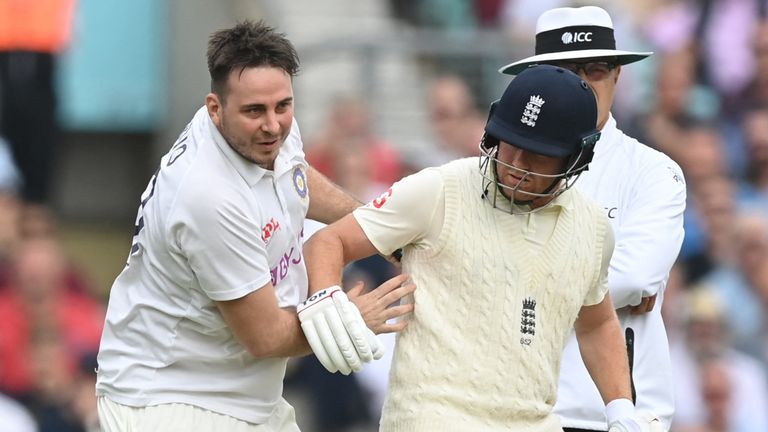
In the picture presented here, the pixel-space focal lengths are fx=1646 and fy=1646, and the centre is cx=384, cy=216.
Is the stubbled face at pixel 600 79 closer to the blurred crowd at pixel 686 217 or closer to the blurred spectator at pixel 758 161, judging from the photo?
the blurred crowd at pixel 686 217

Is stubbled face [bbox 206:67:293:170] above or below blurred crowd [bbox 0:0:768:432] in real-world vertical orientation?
above

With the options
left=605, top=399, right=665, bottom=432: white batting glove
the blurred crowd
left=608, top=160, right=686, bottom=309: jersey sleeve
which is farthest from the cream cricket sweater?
the blurred crowd

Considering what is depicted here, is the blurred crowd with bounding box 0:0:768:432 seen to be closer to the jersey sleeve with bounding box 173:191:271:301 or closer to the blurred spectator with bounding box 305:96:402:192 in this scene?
the blurred spectator with bounding box 305:96:402:192

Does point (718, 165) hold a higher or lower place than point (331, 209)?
lower

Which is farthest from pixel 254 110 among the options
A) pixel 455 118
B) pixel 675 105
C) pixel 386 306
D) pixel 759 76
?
pixel 759 76

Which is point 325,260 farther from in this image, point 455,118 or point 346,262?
point 455,118

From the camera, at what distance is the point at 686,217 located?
30.7ft

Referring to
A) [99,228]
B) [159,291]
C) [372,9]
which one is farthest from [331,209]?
[99,228]

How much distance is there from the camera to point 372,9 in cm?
1209

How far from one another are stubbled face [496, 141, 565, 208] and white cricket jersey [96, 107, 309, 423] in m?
0.72

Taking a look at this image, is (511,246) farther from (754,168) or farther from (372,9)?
(372,9)

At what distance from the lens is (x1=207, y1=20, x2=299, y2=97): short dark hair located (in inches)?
187

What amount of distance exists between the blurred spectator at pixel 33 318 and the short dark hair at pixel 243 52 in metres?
4.31

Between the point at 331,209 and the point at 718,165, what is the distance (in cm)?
456
